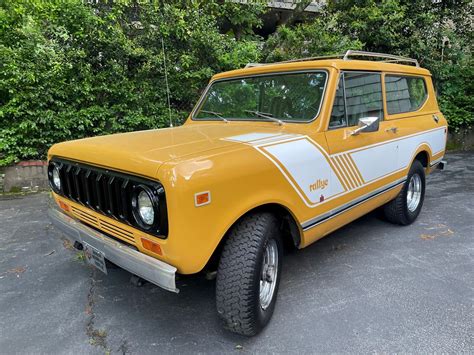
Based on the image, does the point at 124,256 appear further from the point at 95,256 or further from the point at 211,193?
the point at 211,193

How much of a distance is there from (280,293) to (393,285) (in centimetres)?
98

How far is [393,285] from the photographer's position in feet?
9.99

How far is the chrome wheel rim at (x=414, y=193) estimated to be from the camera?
4383 mm

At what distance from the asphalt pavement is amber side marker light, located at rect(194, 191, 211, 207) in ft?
3.47

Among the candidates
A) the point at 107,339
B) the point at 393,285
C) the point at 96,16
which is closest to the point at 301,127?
the point at 393,285

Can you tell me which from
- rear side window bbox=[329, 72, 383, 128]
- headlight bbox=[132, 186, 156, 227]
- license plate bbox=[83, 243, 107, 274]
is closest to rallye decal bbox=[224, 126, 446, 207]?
rear side window bbox=[329, 72, 383, 128]

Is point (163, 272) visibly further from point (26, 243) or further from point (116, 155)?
point (26, 243)

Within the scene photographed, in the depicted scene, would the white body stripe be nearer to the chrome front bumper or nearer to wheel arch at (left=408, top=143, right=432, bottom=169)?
the chrome front bumper

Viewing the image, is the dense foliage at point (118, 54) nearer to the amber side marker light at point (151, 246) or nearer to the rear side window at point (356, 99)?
the rear side window at point (356, 99)

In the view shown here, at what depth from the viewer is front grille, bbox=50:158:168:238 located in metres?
2.01

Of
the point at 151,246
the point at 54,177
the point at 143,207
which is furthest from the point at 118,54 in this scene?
the point at 151,246

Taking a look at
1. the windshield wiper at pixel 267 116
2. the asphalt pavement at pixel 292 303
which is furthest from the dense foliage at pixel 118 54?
the windshield wiper at pixel 267 116

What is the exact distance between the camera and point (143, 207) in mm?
2080

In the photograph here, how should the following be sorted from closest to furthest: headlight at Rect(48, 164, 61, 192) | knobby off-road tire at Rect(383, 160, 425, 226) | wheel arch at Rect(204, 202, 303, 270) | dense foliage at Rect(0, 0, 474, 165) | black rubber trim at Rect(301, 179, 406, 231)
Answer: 1. wheel arch at Rect(204, 202, 303, 270)
2. black rubber trim at Rect(301, 179, 406, 231)
3. headlight at Rect(48, 164, 61, 192)
4. knobby off-road tire at Rect(383, 160, 425, 226)
5. dense foliage at Rect(0, 0, 474, 165)
